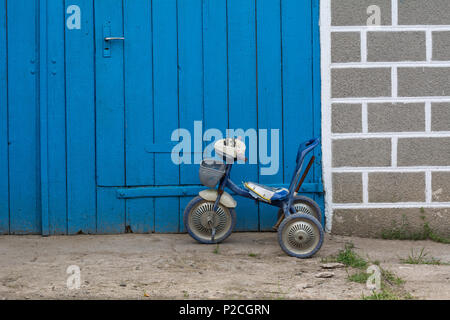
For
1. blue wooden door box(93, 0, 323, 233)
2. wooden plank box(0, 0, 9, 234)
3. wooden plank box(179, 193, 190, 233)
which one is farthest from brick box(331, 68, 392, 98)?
wooden plank box(0, 0, 9, 234)

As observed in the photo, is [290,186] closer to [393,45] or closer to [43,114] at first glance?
[393,45]

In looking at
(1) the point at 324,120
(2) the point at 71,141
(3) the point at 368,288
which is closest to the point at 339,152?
(1) the point at 324,120

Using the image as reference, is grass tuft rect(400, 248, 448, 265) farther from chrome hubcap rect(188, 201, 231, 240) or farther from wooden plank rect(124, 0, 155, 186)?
wooden plank rect(124, 0, 155, 186)

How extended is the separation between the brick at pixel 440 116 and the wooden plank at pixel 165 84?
192 cm

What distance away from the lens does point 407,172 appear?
501cm

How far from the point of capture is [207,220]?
4.60m

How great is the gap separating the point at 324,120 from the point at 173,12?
4.53 ft

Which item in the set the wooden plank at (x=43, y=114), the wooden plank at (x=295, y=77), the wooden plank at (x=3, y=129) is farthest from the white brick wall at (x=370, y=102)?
the wooden plank at (x=3, y=129)

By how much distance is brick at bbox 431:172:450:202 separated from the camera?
5.02 meters

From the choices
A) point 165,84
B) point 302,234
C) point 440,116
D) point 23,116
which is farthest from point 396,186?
point 23,116

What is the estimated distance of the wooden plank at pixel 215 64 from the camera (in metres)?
4.95

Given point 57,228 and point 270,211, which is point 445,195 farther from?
point 57,228

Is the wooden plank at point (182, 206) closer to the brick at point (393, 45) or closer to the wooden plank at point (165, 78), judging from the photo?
the wooden plank at point (165, 78)

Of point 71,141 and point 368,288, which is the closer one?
point 368,288
